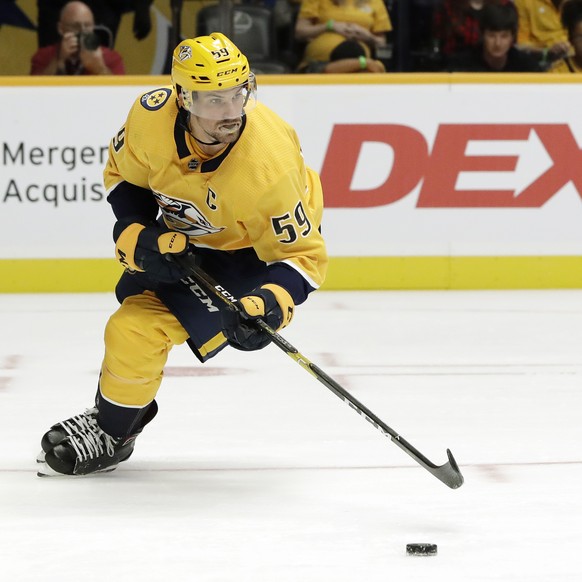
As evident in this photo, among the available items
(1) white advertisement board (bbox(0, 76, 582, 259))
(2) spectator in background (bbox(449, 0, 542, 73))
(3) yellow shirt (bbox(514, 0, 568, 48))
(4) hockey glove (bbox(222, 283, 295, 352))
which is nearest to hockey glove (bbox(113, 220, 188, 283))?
(4) hockey glove (bbox(222, 283, 295, 352))

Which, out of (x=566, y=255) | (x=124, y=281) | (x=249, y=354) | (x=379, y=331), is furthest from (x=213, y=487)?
(x=566, y=255)

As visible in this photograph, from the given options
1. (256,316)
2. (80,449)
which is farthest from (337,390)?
(80,449)

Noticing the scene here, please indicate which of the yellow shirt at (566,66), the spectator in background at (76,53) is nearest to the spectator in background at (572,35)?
the yellow shirt at (566,66)

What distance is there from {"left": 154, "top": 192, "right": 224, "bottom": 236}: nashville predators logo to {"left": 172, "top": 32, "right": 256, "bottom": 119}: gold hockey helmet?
25cm

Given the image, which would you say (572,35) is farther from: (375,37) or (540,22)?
(375,37)

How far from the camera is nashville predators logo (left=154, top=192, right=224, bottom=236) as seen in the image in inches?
124

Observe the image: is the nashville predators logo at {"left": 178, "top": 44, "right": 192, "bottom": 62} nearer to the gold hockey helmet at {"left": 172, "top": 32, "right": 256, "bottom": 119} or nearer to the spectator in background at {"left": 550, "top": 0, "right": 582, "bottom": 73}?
the gold hockey helmet at {"left": 172, "top": 32, "right": 256, "bottom": 119}

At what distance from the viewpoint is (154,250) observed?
10.2 feet

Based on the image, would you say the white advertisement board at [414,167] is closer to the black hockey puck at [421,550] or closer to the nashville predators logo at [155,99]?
the nashville predators logo at [155,99]

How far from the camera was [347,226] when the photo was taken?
6504 mm

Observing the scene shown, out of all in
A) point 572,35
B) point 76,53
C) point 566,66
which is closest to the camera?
point 76,53

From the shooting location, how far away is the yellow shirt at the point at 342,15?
683cm

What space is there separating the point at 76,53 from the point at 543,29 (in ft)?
7.79

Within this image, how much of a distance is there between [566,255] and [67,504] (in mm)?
4045
